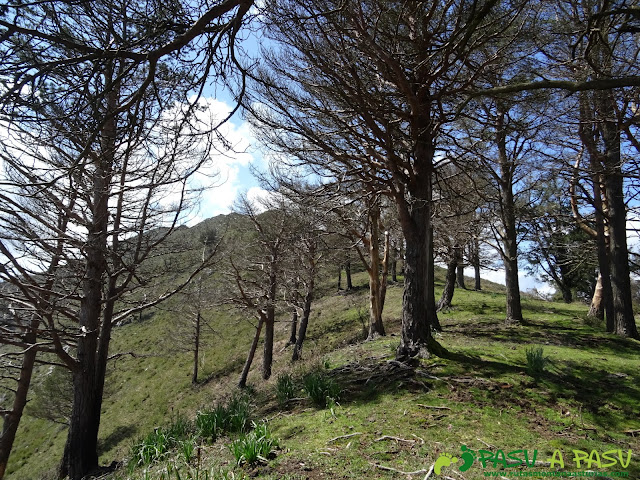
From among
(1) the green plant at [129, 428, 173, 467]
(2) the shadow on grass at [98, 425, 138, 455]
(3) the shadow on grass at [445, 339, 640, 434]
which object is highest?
(3) the shadow on grass at [445, 339, 640, 434]

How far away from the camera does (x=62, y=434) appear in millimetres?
17297

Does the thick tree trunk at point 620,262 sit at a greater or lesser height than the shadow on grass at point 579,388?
greater

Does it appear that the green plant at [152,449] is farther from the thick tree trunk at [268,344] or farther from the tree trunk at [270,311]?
the thick tree trunk at [268,344]

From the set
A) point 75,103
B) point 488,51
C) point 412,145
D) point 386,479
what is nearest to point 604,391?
point 386,479

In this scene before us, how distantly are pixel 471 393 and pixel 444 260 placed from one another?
1033cm

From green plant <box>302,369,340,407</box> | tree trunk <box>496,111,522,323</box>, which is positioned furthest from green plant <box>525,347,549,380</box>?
tree trunk <box>496,111,522,323</box>

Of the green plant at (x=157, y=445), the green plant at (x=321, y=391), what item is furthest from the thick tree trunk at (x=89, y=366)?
the green plant at (x=321, y=391)

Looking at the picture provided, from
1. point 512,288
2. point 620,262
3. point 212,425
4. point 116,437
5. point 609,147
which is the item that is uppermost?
point 609,147

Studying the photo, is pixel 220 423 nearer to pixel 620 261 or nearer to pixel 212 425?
pixel 212 425

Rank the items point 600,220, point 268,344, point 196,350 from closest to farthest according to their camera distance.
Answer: point 600,220
point 268,344
point 196,350

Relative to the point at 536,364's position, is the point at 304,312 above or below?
below

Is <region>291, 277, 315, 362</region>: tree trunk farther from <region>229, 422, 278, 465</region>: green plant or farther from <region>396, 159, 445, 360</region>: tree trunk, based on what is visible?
<region>229, 422, 278, 465</region>: green plant

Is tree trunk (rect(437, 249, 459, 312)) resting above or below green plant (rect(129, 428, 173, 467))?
above

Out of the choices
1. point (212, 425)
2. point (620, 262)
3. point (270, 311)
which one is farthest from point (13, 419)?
point (620, 262)
